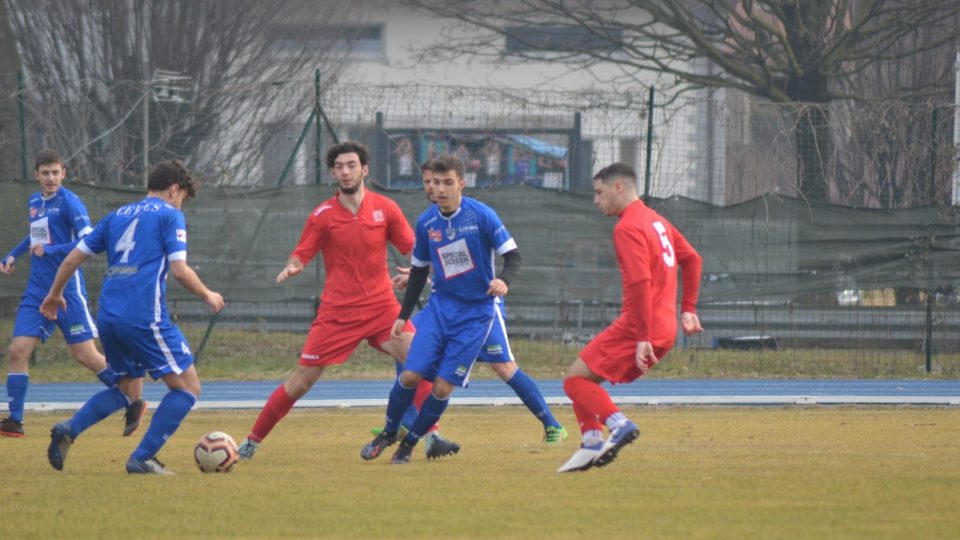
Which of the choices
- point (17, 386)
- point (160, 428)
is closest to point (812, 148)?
point (17, 386)

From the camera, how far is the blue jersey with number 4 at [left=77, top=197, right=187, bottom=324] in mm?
8648

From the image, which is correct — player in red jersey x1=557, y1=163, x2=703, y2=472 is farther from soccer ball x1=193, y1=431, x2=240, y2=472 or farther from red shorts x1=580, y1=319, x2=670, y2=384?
soccer ball x1=193, y1=431, x2=240, y2=472

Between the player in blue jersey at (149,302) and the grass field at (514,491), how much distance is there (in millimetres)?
301

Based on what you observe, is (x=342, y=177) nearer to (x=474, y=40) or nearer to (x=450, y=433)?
(x=450, y=433)

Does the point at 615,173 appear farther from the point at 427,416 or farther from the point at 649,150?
the point at 649,150

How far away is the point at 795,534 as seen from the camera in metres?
6.34

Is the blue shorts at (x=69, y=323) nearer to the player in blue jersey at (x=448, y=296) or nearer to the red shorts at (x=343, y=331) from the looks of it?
the red shorts at (x=343, y=331)

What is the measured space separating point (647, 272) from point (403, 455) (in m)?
2.37

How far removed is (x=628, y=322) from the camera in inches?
324

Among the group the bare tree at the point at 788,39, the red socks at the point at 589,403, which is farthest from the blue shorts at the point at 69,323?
the bare tree at the point at 788,39

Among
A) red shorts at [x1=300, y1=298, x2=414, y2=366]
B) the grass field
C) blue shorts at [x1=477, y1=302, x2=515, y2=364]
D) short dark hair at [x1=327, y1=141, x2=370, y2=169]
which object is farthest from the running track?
short dark hair at [x1=327, y1=141, x2=370, y2=169]

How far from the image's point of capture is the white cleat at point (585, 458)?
8.40 metres

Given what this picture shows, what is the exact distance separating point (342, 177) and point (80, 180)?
9.30 metres

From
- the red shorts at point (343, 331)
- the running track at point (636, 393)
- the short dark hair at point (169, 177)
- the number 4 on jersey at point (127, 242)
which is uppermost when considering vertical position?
the short dark hair at point (169, 177)
